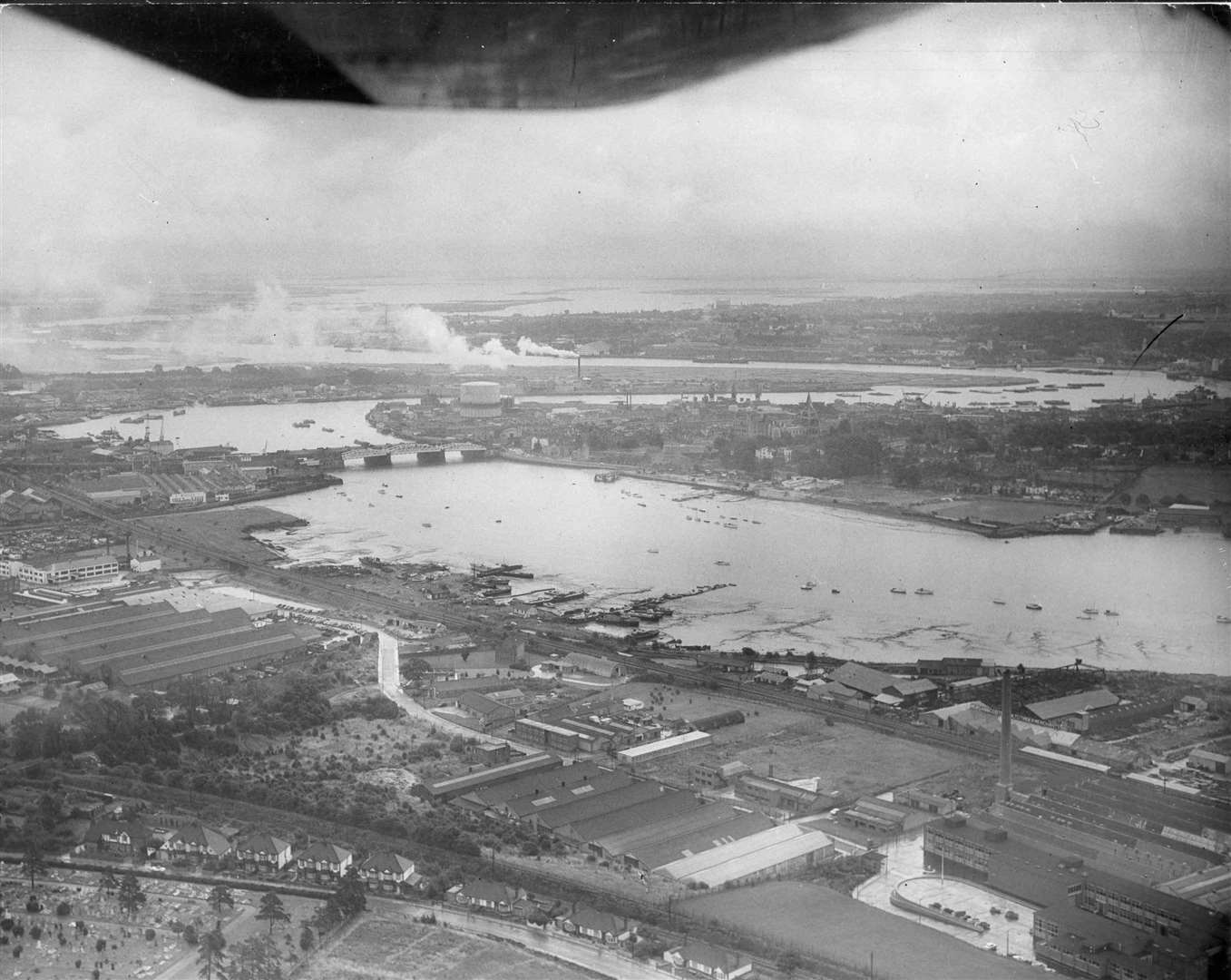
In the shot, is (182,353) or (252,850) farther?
(182,353)

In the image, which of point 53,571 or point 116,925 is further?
point 53,571

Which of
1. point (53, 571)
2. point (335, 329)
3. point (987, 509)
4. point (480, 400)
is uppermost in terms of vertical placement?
point (335, 329)

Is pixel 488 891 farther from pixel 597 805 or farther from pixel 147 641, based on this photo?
pixel 147 641

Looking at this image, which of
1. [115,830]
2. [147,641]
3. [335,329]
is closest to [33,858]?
[115,830]

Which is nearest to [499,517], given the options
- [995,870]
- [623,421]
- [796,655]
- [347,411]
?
[623,421]

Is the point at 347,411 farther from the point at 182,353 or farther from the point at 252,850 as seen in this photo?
the point at 252,850

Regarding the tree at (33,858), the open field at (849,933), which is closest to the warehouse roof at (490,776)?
the open field at (849,933)

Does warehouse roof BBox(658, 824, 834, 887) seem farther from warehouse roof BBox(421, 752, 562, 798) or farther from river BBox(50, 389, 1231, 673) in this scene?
river BBox(50, 389, 1231, 673)
